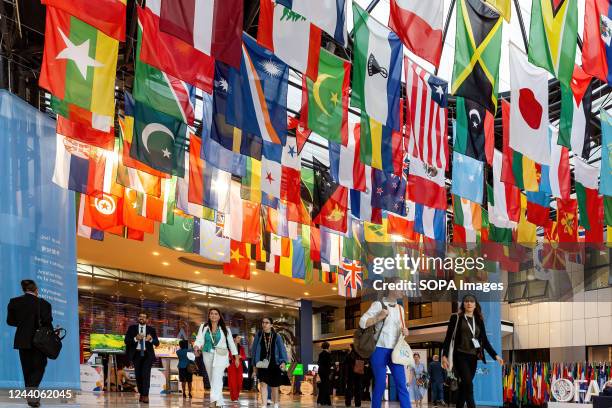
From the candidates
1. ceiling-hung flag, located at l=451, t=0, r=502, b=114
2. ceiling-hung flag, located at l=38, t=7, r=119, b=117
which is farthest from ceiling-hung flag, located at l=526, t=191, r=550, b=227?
ceiling-hung flag, located at l=38, t=7, r=119, b=117

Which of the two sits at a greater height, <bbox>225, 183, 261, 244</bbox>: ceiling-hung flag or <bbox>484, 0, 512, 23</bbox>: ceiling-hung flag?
<bbox>484, 0, 512, 23</bbox>: ceiling-hung flag

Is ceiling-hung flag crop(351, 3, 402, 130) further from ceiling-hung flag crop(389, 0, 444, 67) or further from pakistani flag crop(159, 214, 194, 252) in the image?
pakistani flag crop(159, 214, 194, 252)

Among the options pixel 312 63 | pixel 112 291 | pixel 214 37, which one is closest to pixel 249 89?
pixel 312 63

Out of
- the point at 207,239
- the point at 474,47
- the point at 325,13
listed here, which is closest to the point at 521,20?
the point at 474,47

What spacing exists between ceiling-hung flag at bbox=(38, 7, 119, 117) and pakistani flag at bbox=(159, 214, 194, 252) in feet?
32.6

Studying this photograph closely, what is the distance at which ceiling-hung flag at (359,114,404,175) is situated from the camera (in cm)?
1405

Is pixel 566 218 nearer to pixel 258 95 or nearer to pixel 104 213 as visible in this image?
pixel 104 213

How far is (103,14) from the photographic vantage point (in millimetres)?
9703

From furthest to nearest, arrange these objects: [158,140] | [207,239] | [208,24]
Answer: [207,239] → [158,140] → [208,24]

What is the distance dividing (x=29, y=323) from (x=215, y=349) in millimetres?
2883

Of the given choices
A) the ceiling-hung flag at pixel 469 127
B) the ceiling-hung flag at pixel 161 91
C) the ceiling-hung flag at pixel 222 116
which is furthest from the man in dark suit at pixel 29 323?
the ceiling-hung flag at pixel 469 127

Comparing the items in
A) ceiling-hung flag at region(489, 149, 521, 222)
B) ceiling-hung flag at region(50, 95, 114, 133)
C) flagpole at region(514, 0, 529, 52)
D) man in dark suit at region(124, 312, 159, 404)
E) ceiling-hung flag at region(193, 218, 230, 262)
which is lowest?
man in dark suit at region(124, 312, 159, 404)

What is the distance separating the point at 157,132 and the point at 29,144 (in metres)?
2.80

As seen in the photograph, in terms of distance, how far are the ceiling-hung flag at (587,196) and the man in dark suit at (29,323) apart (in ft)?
42.2
